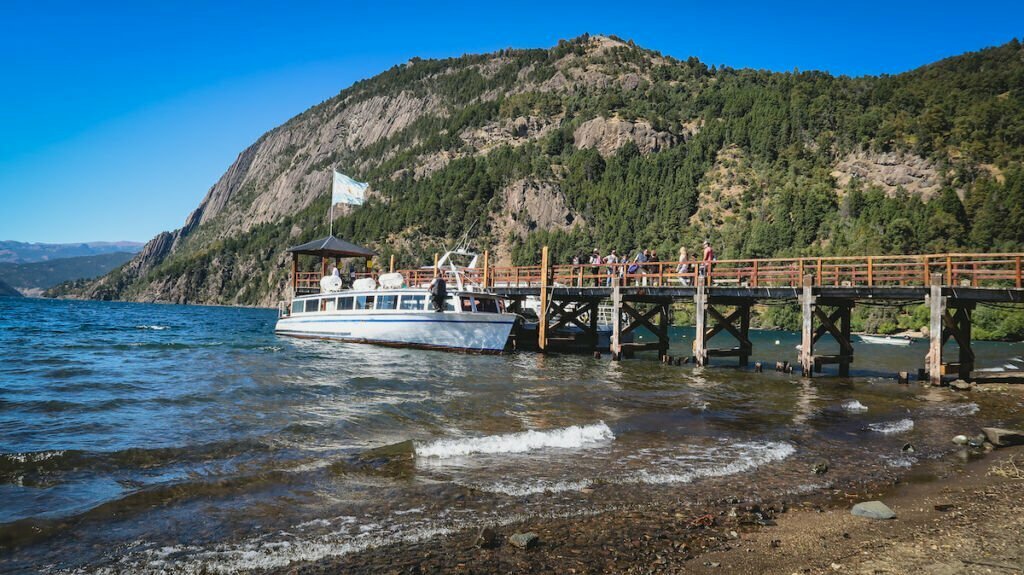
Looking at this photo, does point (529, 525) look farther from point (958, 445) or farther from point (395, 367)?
point (395, 367)

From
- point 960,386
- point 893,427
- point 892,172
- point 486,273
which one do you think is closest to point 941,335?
point 960,386

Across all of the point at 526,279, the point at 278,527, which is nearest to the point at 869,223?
the point at 526,279

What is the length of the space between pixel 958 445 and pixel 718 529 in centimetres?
813

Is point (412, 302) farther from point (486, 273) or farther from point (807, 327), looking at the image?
point (807, 327)

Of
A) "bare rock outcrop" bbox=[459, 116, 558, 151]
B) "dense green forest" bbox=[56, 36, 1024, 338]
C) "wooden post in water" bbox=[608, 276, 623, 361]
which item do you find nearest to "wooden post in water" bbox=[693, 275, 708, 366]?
"wooden post in water" bbox=[608, 276, 623, 361]

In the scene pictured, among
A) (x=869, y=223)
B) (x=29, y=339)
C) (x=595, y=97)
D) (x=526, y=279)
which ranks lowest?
(x=29, y=339)

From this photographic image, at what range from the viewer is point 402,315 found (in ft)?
109

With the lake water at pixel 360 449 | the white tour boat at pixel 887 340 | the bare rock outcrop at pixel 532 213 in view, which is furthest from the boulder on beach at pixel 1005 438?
the bare rock outcrop at pixel 532 213

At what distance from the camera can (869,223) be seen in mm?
94250

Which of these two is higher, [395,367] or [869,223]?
[869,223]

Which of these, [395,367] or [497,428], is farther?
[395,367]

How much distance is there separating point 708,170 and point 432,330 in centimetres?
10938

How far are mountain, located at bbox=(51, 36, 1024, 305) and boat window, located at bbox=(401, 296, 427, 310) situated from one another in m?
79.0

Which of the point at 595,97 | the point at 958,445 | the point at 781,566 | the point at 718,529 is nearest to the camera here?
the point at 781,566
